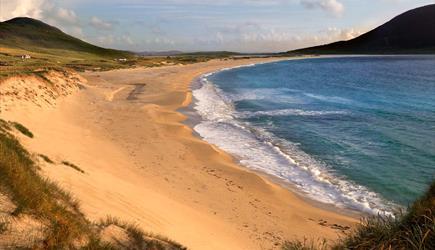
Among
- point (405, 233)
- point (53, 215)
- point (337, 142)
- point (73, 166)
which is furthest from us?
point (337, 142)

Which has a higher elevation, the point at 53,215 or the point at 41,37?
the point at 41,37

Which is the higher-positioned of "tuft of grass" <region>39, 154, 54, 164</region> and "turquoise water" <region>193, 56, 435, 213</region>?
"tuft of grass" <region>39, 154, 54, 164</region>

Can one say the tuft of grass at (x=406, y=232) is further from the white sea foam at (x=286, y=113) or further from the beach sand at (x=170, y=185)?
the white sea foam at (x=286, y=113)

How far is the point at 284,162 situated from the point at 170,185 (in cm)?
614

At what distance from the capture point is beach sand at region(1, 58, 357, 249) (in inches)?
414

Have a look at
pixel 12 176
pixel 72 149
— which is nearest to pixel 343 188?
pixel 72 149

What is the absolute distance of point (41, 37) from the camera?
503 feet

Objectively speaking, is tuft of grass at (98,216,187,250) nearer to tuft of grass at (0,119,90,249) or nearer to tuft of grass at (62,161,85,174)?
tuft of grass at (0,119,90,249)

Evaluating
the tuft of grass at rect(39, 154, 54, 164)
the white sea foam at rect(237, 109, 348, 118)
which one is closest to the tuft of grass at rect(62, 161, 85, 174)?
the tuft of grass at rect(39, 154, 54, 164)

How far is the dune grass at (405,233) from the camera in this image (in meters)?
5.82

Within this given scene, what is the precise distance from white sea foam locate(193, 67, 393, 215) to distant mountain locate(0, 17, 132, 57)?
390ft

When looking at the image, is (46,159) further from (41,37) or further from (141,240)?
(41,37)

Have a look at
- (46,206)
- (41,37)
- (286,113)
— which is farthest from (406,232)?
(41,37)

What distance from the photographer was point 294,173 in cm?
1720
